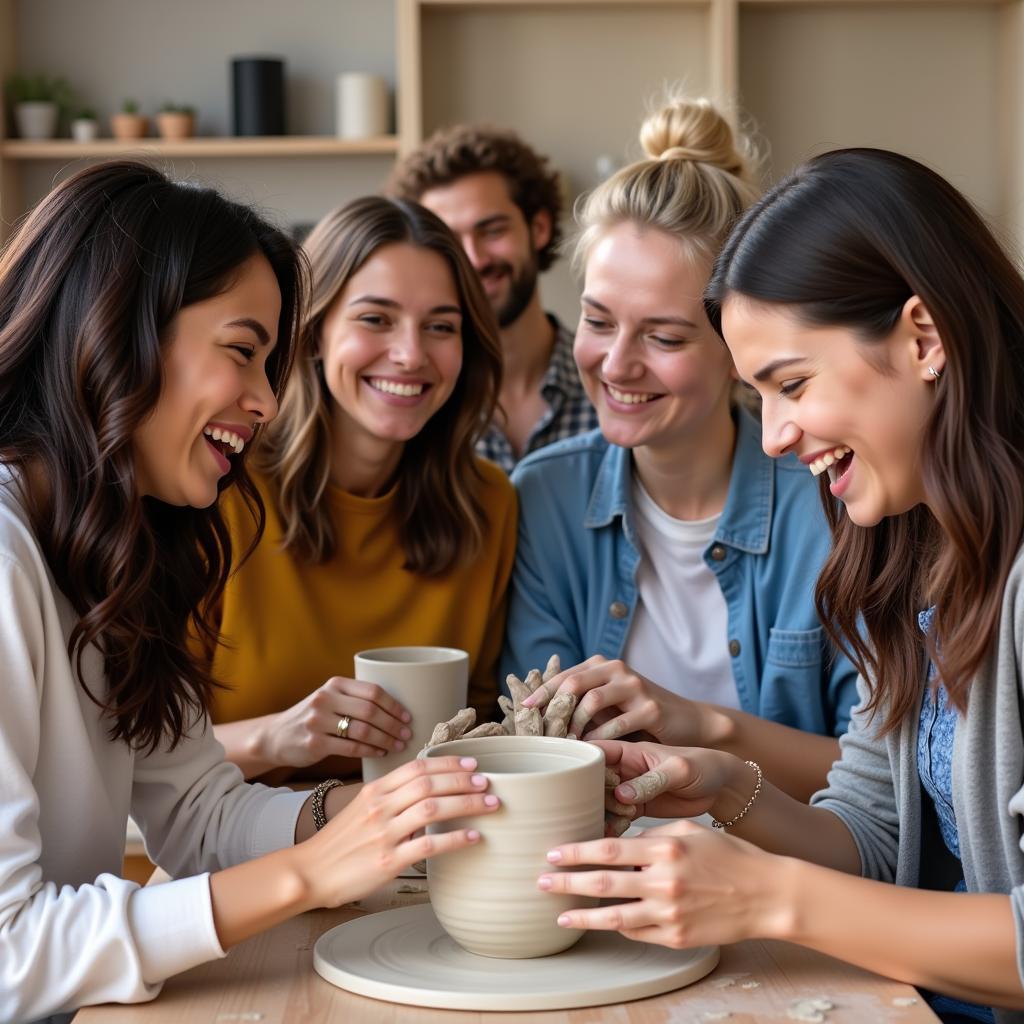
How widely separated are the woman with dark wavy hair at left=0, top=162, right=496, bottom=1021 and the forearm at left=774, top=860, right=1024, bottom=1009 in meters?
0.28

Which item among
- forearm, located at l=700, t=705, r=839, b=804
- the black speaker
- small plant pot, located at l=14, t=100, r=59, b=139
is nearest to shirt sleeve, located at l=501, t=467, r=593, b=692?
forearm, located at l=700, t=705, r=839, b=804

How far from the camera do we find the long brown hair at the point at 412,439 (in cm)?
194

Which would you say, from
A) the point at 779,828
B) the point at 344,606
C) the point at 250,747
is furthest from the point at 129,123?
the point at 779,828

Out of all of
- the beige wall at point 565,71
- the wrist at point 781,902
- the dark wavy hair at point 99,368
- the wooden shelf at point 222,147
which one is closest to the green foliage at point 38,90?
the wooden shelf at point 222,147

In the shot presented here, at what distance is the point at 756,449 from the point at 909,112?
264 cm

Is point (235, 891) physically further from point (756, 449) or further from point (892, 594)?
point (756, 449)

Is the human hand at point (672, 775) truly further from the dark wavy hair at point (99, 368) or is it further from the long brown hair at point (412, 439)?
the long brown hair at point (412, 439)

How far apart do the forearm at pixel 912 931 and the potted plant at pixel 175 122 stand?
11.6 feet

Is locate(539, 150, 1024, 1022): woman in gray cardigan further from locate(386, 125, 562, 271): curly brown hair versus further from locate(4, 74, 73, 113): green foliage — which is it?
locate(4, 74, 73, 113): green foliage

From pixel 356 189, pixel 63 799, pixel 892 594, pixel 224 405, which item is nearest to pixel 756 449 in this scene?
pixel 892 594

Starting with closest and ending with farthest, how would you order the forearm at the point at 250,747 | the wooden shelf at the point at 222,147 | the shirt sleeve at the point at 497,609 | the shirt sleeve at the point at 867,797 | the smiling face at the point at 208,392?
the smiling face at the point at 208,392 < the shirt sleeve at the point at 867,797 < the forearm at the point at 250,747 < the shirt sleeve at the point at 497,609 < the wooden shelf at the point at 222,147

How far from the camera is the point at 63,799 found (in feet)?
3.94

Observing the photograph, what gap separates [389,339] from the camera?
6.45 feet

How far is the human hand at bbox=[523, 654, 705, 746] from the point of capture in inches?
51.3
